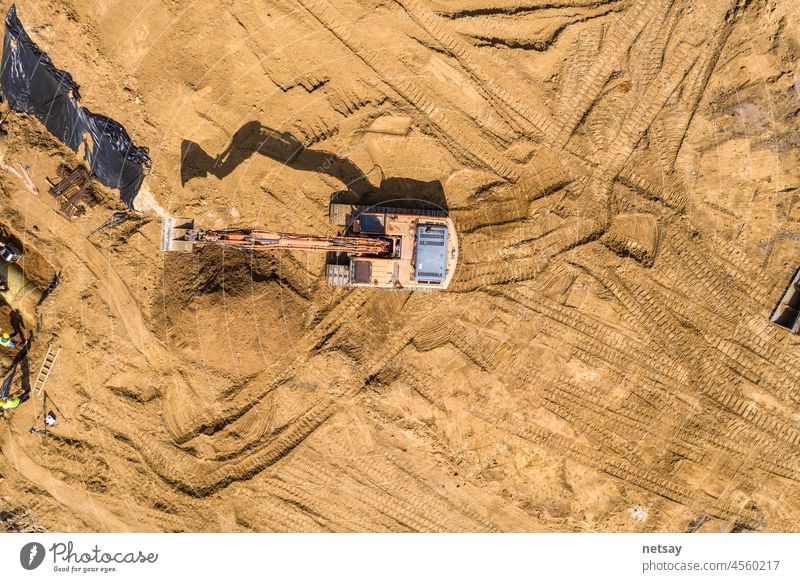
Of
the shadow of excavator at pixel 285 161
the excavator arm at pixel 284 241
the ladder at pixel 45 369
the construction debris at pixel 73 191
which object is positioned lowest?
the ladder at pixel 45 369

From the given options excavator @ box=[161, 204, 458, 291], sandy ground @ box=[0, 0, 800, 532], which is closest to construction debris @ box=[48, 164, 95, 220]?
sandy ground @ box=[0, 0, 800, 532]

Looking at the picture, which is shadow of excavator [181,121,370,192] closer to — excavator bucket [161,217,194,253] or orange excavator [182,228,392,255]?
excavator bucket [161,217,194,253]

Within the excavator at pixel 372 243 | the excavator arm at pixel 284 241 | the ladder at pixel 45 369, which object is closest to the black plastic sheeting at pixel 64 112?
the excavator at pixel 372 243


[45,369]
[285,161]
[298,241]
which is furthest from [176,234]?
[45,369]

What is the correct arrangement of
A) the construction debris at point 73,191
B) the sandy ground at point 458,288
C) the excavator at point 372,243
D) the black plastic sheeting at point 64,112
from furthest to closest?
the sandy ground at point 458,288, the construction debris at point 73,191, the black plastic sheeting at point 64,112, the excavator at point 372,243

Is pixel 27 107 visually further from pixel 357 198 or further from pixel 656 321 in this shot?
pixel 656 321

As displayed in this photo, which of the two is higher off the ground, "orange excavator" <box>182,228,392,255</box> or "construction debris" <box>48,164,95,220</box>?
"construction debris" <box>48,164,95,220</box>

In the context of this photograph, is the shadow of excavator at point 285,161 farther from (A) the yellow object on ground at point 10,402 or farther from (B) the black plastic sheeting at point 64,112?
(A) the yellow object on ground at point 10,402

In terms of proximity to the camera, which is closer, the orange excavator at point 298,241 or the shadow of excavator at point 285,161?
the orange excavator at point 298,241
